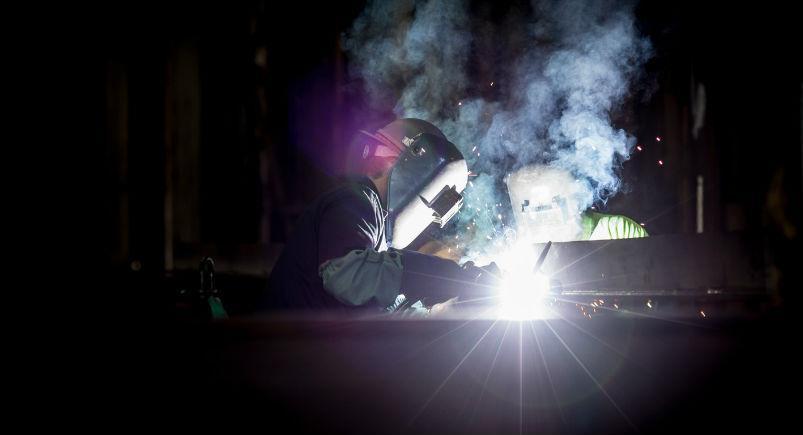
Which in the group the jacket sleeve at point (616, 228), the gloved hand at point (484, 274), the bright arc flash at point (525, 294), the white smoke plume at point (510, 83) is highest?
the white smoke plume at point (510, 83)

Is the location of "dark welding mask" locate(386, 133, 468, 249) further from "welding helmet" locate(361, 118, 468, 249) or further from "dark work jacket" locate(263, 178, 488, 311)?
"dark work jacket" locate(263, 178, 488, 311)

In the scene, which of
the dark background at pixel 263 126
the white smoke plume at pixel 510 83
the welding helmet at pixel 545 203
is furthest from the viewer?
the white smoke plume at pixel 510 83

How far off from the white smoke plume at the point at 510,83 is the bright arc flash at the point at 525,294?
117cm

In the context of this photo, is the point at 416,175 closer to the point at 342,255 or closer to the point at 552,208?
the point at 342,255

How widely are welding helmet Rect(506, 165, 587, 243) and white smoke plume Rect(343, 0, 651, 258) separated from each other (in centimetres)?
13

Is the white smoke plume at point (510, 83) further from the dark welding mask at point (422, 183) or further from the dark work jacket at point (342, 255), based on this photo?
the dark work jacket at point (342, 255)

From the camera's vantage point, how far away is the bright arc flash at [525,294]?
7.30ft

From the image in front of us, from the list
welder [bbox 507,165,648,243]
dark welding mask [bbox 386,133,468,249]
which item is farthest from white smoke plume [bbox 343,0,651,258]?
dark welding mask [bbox 386,133,468,249]

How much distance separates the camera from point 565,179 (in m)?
3.35

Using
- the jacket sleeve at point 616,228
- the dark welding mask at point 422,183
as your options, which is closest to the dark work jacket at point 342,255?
the dark welding mask at point 422,183

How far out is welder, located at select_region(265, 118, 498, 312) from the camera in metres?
2.02

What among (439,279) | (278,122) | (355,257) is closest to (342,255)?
(355,257)

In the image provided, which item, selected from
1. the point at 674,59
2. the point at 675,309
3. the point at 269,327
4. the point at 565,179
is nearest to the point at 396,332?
the point at 269,327

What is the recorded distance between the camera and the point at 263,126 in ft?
15.6
